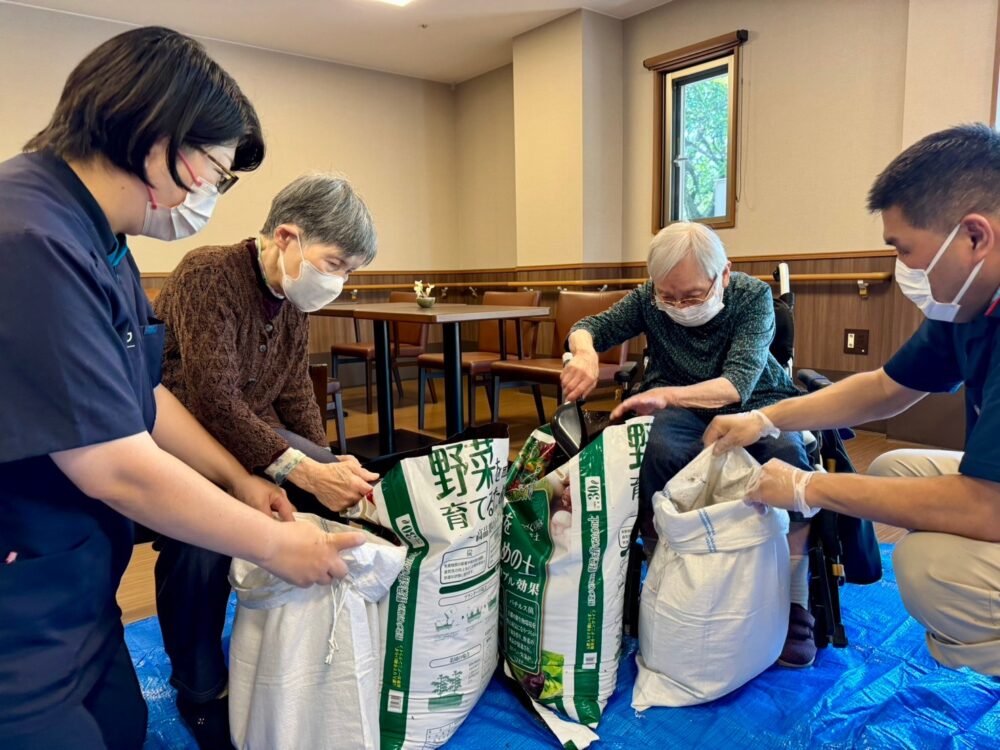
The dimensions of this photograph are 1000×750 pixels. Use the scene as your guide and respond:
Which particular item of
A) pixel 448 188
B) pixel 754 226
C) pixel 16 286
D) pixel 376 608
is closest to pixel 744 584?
pixel 376 608

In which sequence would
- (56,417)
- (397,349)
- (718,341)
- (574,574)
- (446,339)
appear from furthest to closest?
(397,349) < (446,339) < (718,341) < (574,574) < (56,417)

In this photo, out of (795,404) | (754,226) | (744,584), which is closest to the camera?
(744,584)

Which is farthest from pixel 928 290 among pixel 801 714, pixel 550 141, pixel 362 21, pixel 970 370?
pixel 362 21

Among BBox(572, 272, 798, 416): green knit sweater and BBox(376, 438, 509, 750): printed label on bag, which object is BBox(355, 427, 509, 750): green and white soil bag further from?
BBox(572, 272, 798, 416): green knit sweater

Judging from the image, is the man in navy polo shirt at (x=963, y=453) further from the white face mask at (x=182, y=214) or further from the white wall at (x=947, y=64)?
the white wall at (x=947, y=64)

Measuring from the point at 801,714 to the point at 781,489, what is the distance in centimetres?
47

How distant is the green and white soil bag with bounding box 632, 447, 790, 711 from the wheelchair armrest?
59cm

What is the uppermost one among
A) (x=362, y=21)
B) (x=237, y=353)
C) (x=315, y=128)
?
(x=362, y=21)

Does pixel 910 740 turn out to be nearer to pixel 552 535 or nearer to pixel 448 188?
pixel 552 535

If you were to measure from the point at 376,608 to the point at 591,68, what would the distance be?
4123 mm

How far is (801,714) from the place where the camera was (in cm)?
125

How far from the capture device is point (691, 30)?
399cm

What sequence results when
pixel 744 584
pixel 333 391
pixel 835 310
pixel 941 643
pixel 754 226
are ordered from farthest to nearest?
pixel 754 226
pixel 835 310
pixel 333 391
pixel 744 584
pixel 941 643

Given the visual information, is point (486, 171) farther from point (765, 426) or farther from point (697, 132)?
point (765, 426)
